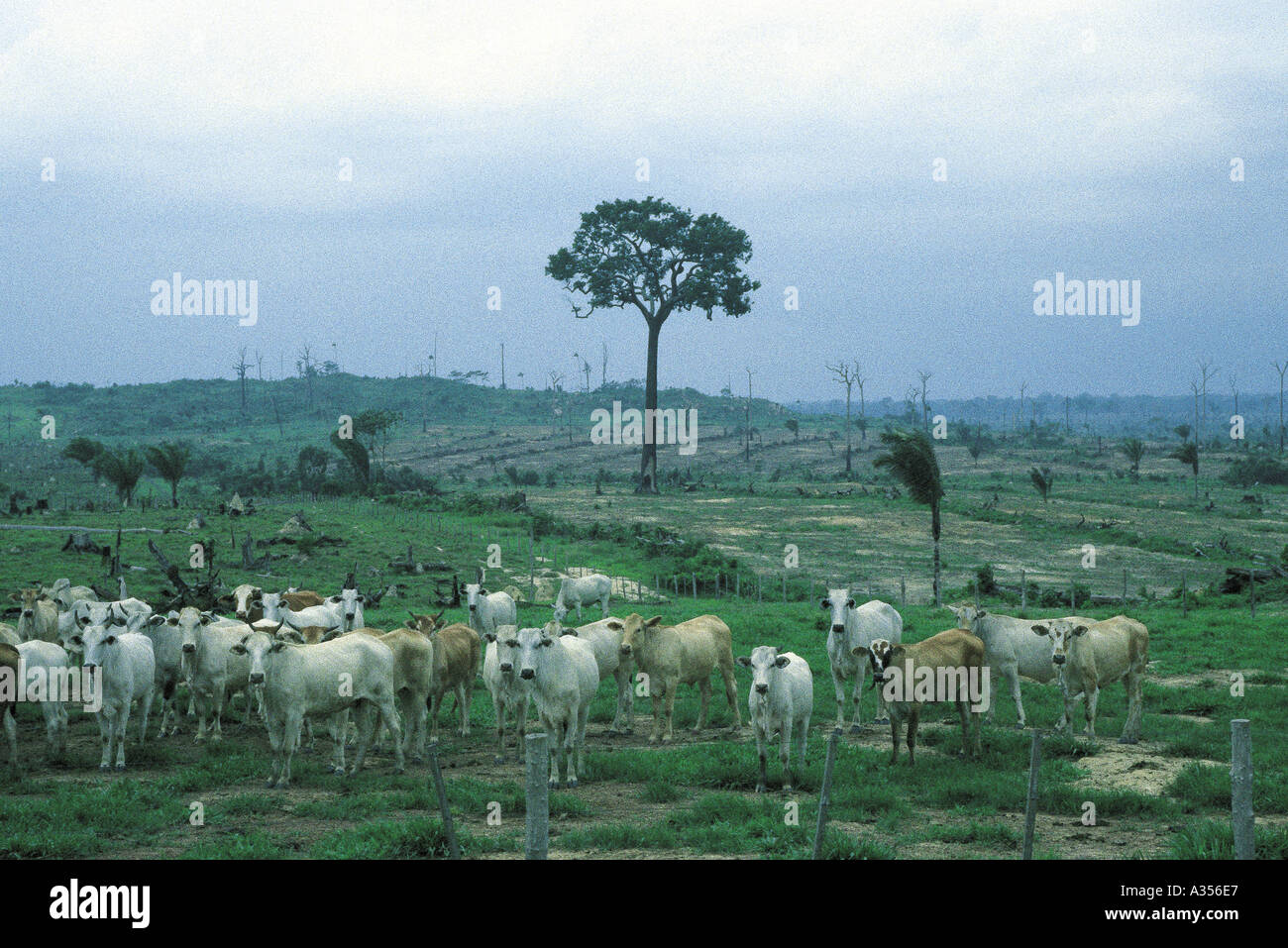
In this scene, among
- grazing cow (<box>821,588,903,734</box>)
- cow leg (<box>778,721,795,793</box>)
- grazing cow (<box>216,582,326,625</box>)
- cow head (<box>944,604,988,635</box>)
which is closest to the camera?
cow leg (<box>778,721,795,793</box>)

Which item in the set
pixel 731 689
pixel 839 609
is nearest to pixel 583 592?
pixel 731 689

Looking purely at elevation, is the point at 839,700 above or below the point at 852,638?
below

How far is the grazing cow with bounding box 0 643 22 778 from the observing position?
43.1ft

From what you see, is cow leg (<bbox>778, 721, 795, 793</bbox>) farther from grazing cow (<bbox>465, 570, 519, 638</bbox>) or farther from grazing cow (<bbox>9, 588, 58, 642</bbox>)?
grazing cow (<bbox>9, 588, 58, 642</bbox>)

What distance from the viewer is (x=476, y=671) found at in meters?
16.7

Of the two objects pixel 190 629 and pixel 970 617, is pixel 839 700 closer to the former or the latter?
pixel 970 617

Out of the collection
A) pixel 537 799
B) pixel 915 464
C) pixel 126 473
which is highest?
pixel 915 464

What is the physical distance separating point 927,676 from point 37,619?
14.3 meters

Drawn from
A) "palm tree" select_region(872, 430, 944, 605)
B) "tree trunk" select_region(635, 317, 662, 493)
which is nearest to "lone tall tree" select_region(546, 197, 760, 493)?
"tree trunk" select_region(635, 317, 662, 493)

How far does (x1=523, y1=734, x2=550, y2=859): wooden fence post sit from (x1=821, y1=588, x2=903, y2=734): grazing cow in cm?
912

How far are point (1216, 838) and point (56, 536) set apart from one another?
3662cm

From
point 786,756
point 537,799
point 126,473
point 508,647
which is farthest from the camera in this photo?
point 126,473

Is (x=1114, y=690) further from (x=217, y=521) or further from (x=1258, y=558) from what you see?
(x=217, y=521)

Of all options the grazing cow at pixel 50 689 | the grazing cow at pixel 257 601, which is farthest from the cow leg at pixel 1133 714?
the grazing cow at pixel 50 689
